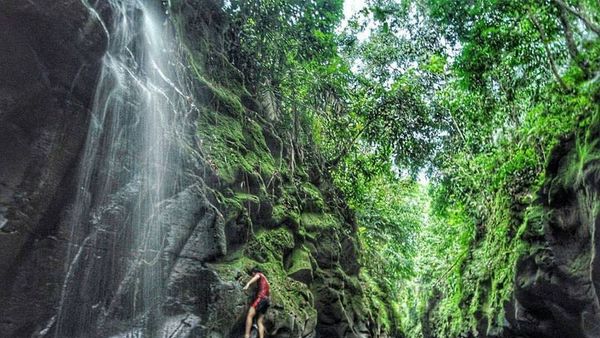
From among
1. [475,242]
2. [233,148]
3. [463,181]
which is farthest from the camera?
[475,242]

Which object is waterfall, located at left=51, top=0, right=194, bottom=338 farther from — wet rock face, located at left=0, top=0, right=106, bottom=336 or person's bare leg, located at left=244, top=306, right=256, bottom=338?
person's bare leg, located at left=244, top=306, right=256, bottom=338

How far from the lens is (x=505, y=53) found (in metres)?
9.23

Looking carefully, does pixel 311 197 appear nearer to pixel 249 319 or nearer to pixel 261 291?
pixel 261 291

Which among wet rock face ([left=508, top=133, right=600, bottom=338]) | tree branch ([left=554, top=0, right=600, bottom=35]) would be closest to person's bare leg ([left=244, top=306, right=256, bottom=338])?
wet rock face ([left=508, top=133, right=600, bottom=338])

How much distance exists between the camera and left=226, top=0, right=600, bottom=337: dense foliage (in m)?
8.68

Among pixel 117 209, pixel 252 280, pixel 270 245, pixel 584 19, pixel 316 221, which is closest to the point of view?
pixel 117 209

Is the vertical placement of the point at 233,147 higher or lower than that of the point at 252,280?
higher

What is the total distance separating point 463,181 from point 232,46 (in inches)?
318

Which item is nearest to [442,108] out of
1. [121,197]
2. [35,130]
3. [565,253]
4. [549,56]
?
[549,56]

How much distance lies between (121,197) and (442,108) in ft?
35.6

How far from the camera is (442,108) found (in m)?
14.3

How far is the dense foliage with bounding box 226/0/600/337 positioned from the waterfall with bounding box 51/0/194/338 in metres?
4.35

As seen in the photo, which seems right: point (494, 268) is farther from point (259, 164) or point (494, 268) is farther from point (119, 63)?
point (119, 63)

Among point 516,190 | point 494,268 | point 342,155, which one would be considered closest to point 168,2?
point 342,155
